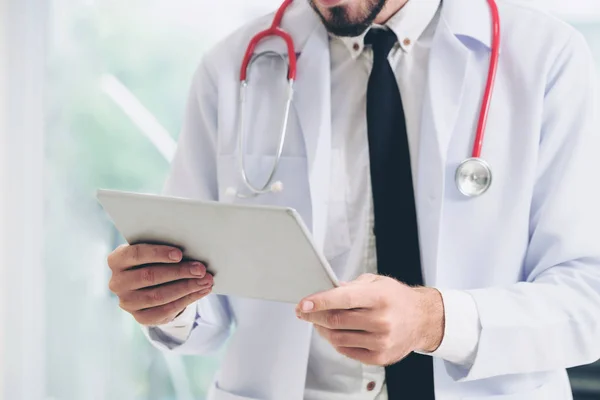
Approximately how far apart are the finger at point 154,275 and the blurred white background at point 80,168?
2.94ft

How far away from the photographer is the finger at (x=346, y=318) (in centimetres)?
83

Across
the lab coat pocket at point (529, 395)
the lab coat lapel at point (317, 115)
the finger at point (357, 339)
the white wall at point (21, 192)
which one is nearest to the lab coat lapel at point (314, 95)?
the lab coat lapel at point (317, 115)

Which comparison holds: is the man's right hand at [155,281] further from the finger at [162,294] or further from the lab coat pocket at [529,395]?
the lab coat pocket at [529,395]

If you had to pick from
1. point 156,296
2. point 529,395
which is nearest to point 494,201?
point 529,395

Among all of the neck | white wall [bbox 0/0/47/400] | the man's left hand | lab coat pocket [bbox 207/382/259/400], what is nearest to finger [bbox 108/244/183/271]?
the man's left hand

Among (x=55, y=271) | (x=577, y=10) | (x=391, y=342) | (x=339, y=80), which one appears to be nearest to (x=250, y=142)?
(x=339, y=80)

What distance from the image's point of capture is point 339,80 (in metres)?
1.19

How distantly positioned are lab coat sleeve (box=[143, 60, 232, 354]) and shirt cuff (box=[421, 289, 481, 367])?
0.46 meters

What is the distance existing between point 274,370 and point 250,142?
0.41m

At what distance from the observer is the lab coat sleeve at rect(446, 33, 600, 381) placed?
96 cm

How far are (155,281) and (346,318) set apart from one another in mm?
289

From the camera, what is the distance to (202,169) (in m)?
1.27

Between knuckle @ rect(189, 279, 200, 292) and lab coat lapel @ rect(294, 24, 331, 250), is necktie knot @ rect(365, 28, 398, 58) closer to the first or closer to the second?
lab coat lapel @ rect(294, 24, 331, 250)

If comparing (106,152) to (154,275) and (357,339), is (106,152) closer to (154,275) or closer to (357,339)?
(154,275)
